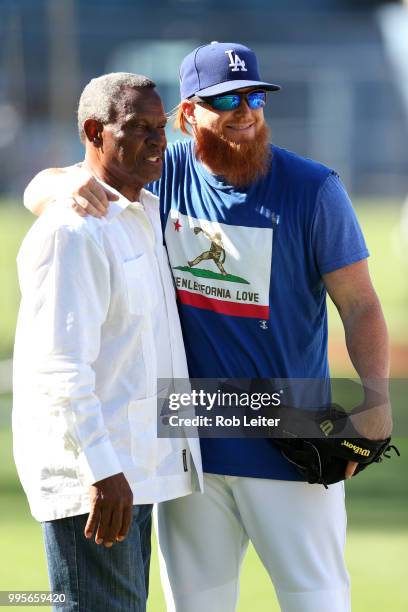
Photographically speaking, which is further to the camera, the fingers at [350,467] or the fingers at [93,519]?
the fingers at [350,467]

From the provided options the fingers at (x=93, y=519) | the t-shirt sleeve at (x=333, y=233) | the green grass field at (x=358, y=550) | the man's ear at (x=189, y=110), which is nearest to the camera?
the fingers at (x=93, y=519)

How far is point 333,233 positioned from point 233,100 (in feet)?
1.98

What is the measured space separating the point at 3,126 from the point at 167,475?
3262cm

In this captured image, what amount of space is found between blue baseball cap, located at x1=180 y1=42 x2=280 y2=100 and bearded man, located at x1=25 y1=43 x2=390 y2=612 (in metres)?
0.01

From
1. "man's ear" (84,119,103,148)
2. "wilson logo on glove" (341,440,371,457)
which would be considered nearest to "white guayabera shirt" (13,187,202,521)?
"man's ear" (84,119,103,148)

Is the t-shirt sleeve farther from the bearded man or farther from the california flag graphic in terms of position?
the california flag graphic

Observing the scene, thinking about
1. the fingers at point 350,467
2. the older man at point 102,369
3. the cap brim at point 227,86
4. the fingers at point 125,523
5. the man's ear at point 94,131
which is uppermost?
the cap brim at point 227,86

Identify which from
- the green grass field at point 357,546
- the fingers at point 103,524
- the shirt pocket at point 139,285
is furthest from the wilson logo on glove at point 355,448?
the green grass field at point 357,546

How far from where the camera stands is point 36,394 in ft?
10.2

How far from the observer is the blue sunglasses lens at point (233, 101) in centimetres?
371

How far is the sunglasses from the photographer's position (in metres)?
3.71

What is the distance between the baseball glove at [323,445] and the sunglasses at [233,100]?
1082mm

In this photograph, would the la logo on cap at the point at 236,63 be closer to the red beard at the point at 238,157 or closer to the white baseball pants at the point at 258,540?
the red beard at the point at 238,157

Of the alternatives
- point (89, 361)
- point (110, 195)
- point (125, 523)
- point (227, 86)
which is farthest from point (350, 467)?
point (227, 86)
